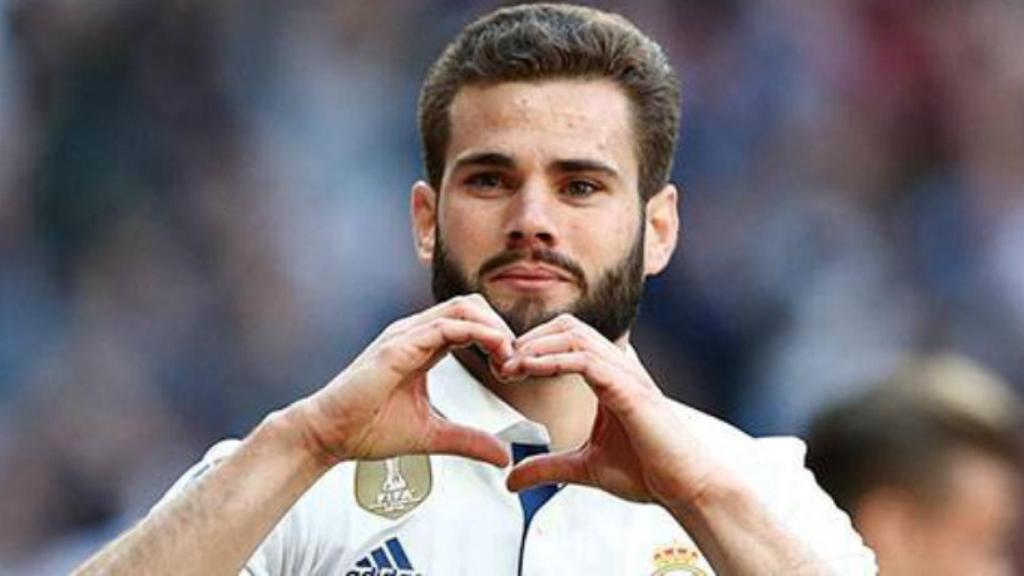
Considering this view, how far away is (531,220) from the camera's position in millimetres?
3365

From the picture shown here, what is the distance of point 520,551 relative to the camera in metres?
3.35

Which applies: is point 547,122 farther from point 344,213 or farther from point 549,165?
point 344,213

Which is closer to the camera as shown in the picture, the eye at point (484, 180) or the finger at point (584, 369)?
the finger at point (584, 369)

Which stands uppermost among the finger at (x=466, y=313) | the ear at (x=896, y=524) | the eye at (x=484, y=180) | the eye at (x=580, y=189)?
the eye at (x=580, y=189)

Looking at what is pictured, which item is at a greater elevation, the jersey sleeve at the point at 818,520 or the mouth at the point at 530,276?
the mouth at the point at 530,276

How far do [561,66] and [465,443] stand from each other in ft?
2.31

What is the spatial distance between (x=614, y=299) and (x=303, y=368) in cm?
310

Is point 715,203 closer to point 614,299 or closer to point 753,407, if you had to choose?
point 753,407

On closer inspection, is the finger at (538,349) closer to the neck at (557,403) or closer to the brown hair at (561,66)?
the neck at (557,403)

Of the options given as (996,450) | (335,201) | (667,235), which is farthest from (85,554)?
(996,450)

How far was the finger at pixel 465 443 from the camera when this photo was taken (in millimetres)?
3170

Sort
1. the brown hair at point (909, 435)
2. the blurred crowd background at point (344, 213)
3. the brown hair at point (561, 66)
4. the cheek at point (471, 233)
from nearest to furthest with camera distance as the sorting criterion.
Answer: the brown hair at point (909, 435)
the cheek at point (471, 233)
the brown hair at point (561, 66)
the blurred crowd background at point (344, 213)

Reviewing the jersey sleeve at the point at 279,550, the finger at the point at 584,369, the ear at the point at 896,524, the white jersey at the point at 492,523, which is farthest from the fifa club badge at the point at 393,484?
the ear at the point at 896,524

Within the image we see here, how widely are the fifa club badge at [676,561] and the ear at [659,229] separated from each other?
49 cm
